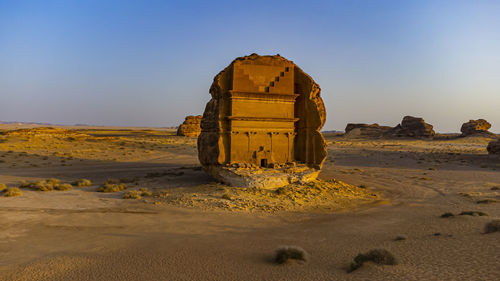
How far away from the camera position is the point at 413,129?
3260 inches

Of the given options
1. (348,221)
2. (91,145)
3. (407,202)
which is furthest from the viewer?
(91,145)

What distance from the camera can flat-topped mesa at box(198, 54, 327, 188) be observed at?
637 inches

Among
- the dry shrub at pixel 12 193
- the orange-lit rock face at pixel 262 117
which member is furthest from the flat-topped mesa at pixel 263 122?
the dry shrub at pixel 12 193

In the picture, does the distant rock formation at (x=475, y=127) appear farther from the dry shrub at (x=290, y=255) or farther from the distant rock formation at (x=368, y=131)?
the dry shrub at (x=290, y=255)

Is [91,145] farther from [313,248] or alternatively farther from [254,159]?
[313,248]

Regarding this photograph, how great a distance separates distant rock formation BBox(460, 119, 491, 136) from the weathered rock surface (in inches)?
455

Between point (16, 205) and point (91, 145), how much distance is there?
33.6m

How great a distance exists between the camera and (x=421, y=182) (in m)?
19.7

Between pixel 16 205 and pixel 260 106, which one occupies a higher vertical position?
pixel 260 106

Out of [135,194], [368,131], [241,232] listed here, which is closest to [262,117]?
[135,194]

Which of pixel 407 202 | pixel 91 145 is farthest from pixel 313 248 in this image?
pixel 91 145

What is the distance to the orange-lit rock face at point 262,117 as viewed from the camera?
53.4ft

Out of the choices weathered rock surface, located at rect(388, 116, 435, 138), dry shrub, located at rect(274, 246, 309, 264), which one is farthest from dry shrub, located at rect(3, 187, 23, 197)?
weathered rock surface, located at rect(388, 116, 435, 138)

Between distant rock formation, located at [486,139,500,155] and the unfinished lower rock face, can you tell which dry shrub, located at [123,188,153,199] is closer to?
the unfinished lower rock face
